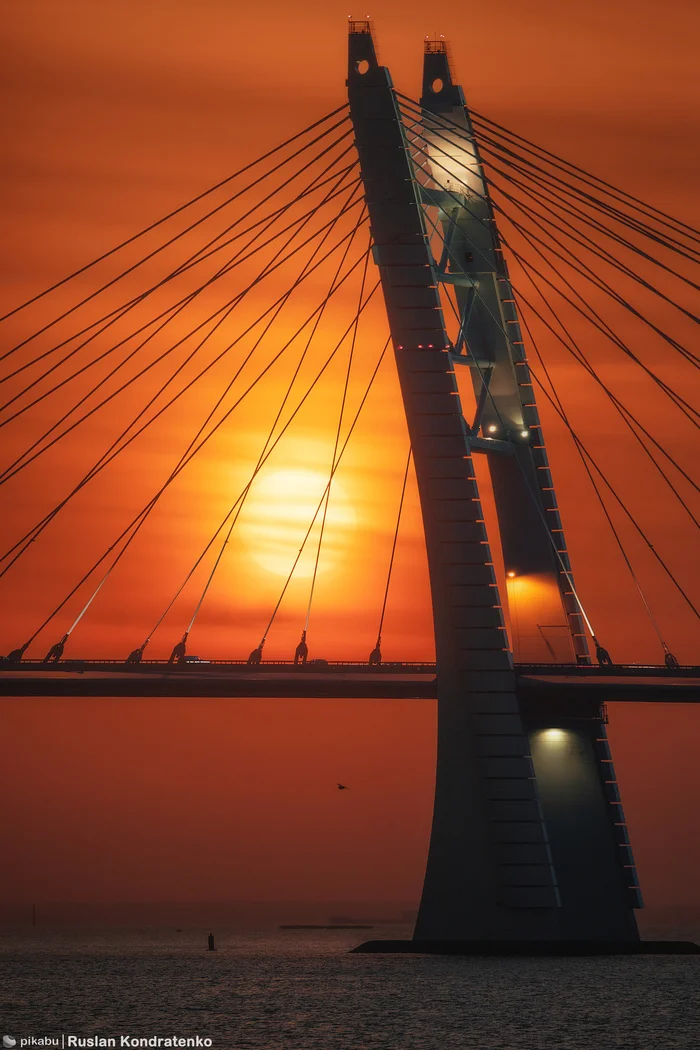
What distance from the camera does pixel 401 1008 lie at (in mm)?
35625

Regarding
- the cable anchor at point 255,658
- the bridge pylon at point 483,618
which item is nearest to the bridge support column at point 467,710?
the bridge pylon at point 483,618

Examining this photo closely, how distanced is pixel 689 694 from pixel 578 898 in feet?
21.4

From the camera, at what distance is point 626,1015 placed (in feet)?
118

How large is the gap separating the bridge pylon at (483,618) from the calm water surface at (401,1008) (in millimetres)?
1669

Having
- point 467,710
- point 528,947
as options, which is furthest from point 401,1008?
point 467,710

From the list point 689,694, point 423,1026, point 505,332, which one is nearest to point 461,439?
point 505,332

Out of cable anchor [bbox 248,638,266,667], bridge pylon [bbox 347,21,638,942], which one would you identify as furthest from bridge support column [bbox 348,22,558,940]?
cable anchor [bbox 248,638,266,667]

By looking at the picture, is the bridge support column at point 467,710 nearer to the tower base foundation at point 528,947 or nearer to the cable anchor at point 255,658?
the tower base foundation at point 528,947

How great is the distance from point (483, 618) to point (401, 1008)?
9.35 m

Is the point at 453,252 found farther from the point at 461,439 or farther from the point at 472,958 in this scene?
the point at 472,958

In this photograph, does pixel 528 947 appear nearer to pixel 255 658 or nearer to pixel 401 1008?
pixel 401 1008

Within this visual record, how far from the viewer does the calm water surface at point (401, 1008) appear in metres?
31.4

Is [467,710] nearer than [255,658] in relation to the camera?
Yes

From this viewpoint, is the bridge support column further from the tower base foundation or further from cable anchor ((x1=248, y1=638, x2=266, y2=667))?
cable anchor ((x1=248, y1=638, x2=266, y2=667))
